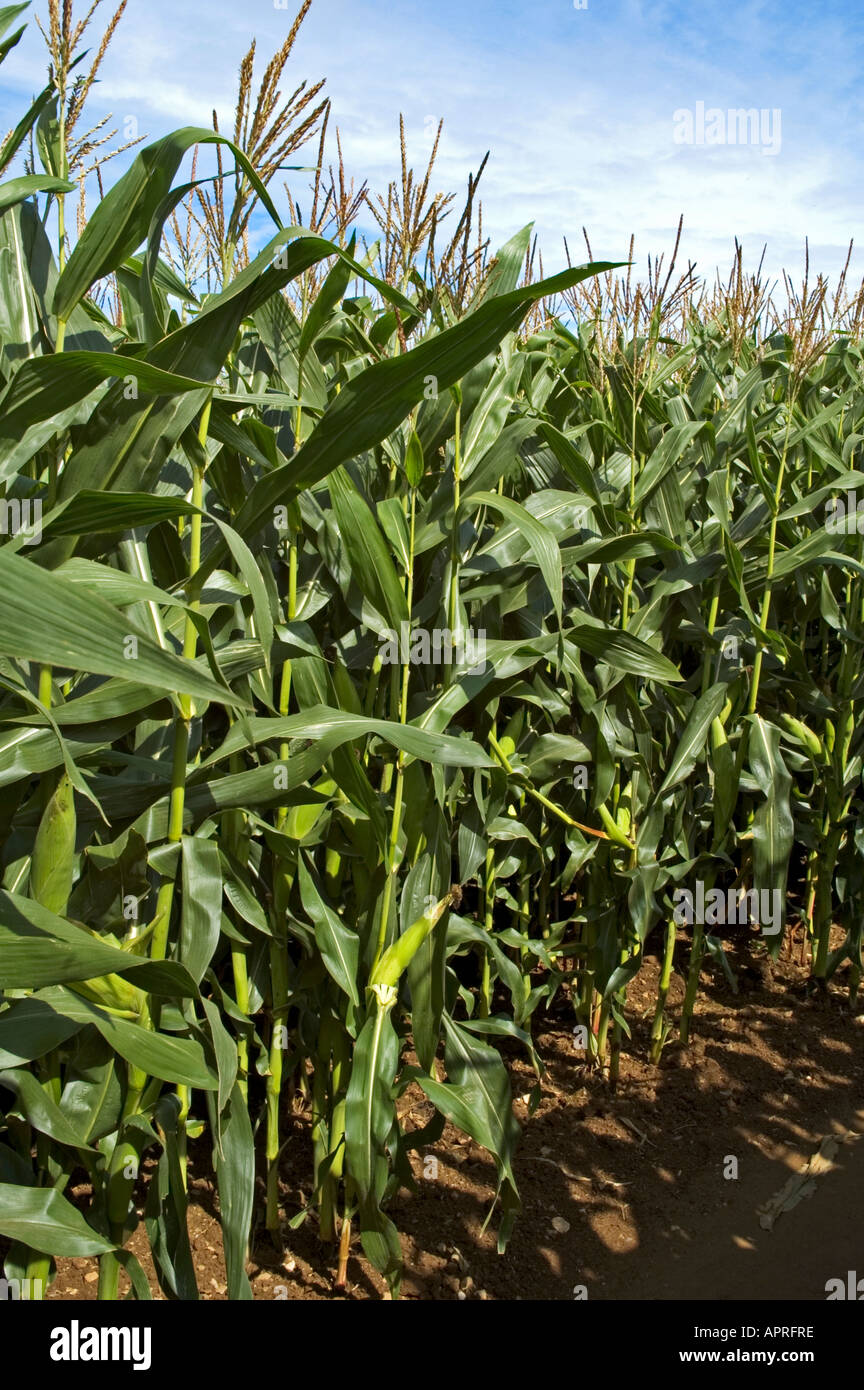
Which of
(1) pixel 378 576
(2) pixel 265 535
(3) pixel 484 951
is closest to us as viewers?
(1) pixel 378 576

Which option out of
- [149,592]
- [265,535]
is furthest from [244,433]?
[149,592]

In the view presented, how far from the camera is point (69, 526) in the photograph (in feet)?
5.00

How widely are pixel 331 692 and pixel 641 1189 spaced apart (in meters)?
1.68

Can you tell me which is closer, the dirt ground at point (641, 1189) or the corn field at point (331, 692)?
the corn field at point (331, 692)

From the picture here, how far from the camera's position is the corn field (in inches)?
62.9

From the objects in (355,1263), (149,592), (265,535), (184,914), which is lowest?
(355,1263)

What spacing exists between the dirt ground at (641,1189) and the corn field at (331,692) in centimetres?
10

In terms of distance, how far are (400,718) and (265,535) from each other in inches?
23.1

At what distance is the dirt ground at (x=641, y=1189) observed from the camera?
2.43m

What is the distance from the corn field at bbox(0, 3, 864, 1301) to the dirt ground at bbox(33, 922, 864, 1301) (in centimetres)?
10

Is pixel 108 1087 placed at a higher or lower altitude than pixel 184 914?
A: lower

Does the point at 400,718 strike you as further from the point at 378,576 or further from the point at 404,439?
the point at 404,439

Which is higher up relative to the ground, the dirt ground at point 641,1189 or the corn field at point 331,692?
the corn field at point 331,692

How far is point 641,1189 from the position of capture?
2756 millimetres
